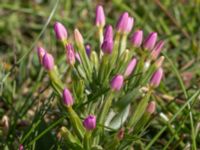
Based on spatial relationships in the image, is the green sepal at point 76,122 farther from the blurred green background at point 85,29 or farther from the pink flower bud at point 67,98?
the blurred green background at point 85,29

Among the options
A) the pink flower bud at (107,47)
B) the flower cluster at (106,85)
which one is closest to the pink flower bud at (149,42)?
the flower cluster at (106,85)

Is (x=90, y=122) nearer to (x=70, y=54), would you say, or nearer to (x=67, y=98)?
(x=67, y=98)

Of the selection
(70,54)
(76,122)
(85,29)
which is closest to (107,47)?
(70,54)

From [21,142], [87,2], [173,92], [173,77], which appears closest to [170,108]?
[173,92]

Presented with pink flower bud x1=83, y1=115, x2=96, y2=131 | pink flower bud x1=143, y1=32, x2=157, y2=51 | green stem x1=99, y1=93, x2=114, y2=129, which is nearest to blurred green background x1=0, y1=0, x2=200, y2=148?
pink flower bud x1=143, y1=32, x2=157, y2=51

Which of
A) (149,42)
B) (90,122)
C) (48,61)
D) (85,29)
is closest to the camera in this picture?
(90,122)

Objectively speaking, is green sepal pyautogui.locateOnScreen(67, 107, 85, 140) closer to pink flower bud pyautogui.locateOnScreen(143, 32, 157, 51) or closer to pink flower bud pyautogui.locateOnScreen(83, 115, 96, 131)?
pink flower bud pyautogui.locateOnScreen(83, 115, 96, 131)

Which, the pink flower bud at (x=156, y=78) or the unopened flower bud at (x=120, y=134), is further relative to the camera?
the pink flower bud at (x=156, y=78)

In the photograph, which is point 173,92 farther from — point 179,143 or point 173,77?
point 179,143
